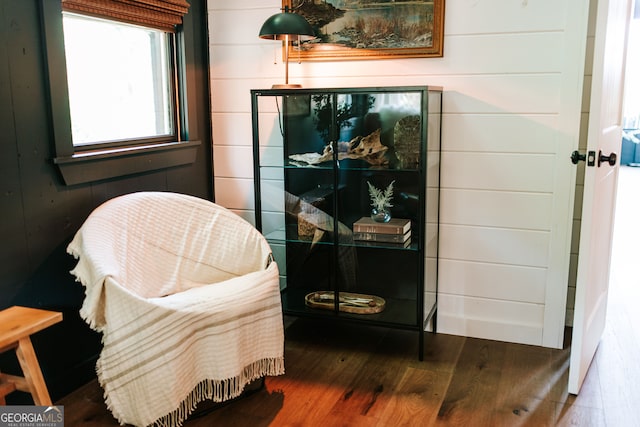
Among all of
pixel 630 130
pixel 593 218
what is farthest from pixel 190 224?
pixel 630 130

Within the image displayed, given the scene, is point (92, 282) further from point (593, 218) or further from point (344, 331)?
point (593, 218)

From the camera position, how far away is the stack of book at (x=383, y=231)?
9.28 feet

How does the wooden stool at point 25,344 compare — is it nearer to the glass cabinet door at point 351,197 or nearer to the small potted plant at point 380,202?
the glass cabinet door at point 351,197

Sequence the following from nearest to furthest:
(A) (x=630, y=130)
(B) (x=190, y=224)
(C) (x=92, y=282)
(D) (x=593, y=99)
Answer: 1. (C) (x=92, y=282)
2. (D) (x=593, y=99)
3. (B) (x=190, y=224)
4. (A) (x=630, y=130)

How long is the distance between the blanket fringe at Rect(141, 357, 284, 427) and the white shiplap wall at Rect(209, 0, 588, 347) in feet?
3.75

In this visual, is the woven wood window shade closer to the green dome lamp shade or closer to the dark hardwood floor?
the green dome lamp shade

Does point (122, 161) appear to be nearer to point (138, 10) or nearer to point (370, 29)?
point (138, 10)

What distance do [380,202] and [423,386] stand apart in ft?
2.93

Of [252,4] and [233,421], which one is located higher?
[252,4]

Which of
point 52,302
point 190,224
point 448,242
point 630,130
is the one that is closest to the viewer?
point 52,302

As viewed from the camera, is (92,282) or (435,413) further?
(435,413)

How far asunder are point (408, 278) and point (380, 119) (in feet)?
2.61

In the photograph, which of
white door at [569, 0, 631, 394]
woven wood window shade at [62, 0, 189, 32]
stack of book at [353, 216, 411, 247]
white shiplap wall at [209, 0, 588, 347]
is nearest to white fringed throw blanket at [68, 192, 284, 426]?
stack of book at [353, 216, 411, 247]

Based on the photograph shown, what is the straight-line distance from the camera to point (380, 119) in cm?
283
